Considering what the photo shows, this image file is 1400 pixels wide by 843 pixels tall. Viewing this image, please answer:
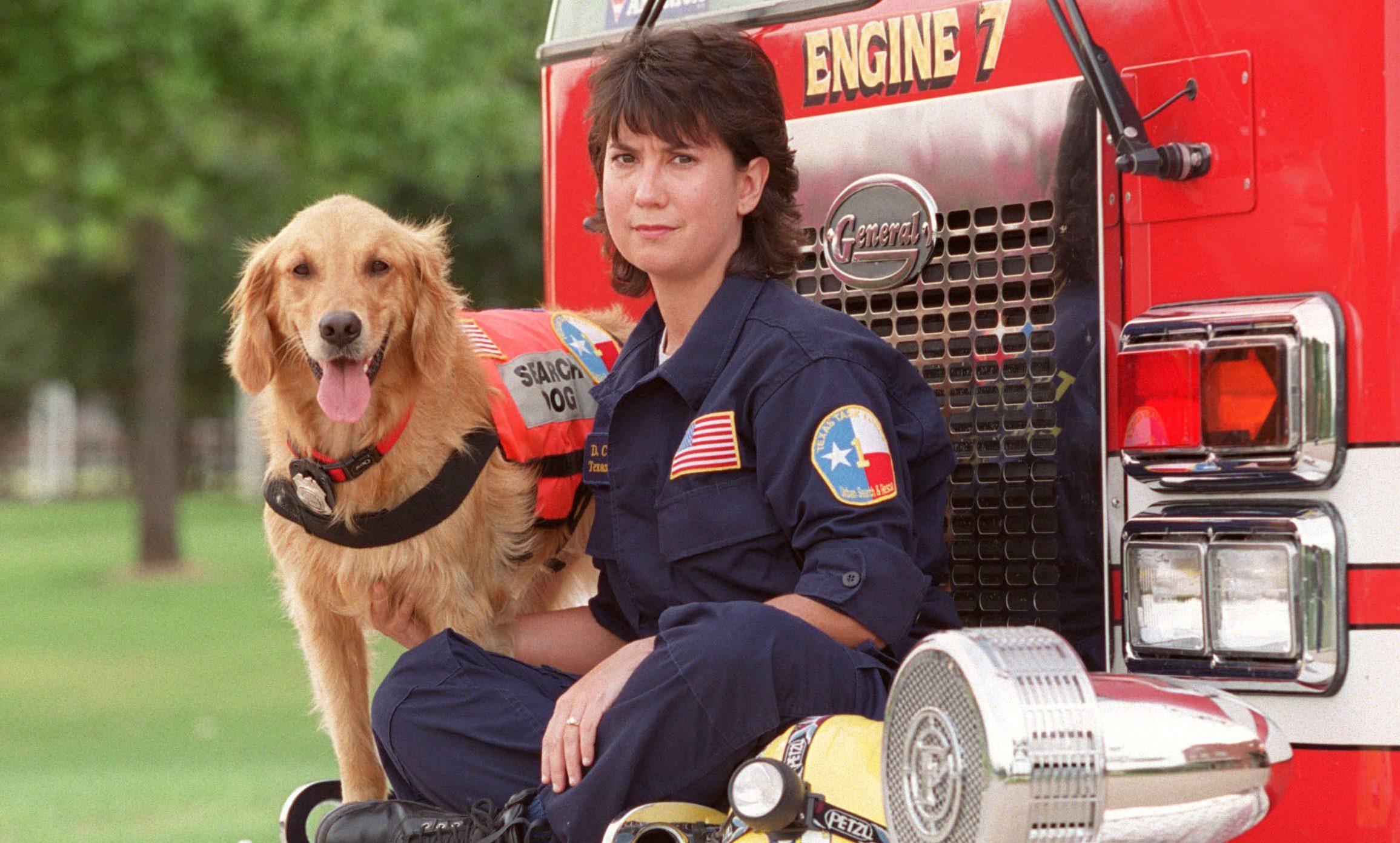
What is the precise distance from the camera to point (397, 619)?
3.70 m

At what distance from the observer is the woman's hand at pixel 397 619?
3.66 m

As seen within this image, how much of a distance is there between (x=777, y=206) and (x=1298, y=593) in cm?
117

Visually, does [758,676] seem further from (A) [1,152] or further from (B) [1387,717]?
(A) [1,152]

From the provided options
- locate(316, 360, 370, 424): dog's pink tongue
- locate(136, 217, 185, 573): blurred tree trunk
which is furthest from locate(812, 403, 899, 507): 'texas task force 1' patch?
locate(136, 217, 185, 573): blurred tree trunk

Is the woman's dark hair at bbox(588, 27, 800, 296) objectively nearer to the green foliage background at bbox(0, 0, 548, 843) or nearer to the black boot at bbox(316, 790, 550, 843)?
the black boot at bbox(316, 790, 550, 843)

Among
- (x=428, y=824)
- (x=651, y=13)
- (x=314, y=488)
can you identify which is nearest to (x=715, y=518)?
(x=428, y=824)

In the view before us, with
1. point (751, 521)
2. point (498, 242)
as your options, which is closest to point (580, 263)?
point (751, 521)

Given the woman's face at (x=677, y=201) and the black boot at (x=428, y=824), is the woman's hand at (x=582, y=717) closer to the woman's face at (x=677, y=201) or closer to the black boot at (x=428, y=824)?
the black boot at (x=428, y=824)

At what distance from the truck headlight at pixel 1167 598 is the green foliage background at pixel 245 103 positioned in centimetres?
1014

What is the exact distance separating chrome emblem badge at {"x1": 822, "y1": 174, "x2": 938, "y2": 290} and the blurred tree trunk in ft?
65.1

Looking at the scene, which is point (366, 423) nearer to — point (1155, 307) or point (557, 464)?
point (557, 464)

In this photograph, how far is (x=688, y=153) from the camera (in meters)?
2.97

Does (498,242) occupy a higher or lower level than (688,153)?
higher

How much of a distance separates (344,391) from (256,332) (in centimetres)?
29
